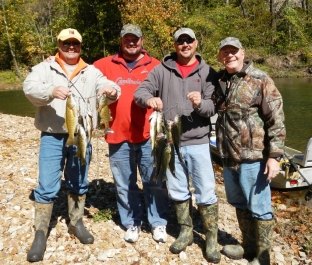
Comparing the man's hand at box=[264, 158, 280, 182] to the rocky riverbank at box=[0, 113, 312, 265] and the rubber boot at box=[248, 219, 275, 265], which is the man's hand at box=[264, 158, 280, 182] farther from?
the rocky riverbank at box=[0, 113, 312, 265]

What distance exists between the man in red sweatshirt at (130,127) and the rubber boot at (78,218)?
522mm

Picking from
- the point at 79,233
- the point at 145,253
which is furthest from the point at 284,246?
the point at 79,233

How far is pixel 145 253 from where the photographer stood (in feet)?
17.9

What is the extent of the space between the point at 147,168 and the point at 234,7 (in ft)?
156

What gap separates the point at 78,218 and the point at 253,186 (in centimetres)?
241

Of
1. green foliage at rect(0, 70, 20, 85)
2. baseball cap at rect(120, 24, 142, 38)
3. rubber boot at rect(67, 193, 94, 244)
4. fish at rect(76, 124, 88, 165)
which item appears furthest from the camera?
green foliage at rect(0, 70, 20, 85)

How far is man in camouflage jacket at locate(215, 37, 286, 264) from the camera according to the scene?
4.51m

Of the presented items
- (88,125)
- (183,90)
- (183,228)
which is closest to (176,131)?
(183,90)

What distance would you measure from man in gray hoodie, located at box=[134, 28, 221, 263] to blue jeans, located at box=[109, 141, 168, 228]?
390 mm

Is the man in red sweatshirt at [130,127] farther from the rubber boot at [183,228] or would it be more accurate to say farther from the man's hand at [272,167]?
the man's hand at [272,167]

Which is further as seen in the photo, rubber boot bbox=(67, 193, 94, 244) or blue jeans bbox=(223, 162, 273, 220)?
rubber boot bbox=(67, 193, 94, 244)

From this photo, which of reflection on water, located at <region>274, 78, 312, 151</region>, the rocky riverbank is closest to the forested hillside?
reflection on water, located at <region>274, 78, 312, 151</region>

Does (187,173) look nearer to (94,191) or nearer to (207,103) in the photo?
(207,103)

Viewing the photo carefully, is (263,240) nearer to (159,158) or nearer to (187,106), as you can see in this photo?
(159,158)
